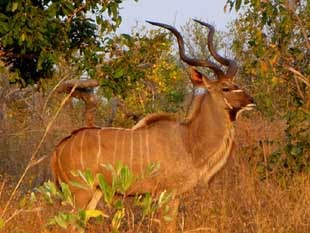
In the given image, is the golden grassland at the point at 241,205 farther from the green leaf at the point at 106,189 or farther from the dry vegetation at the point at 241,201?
the green leaf at the point at 106,189

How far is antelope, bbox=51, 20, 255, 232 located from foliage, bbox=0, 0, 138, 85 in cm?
49

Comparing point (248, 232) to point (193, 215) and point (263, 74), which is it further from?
point (263, 74)

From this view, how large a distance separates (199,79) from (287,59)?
24.7 inches

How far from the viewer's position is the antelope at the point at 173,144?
5.21m

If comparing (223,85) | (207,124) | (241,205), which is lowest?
(241,205)

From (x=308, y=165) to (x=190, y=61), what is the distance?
111 cm

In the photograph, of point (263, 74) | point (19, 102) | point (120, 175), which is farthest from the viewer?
point (19, 102)

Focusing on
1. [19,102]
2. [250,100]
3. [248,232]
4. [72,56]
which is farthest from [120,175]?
[19,102]

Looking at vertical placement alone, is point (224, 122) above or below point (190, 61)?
below

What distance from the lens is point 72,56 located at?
19.1 ft

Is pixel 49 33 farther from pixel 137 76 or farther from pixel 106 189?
pixel 106 189

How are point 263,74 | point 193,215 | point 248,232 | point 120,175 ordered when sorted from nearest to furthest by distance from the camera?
point 120,175, point 248,232, point 193,215, point 263,74

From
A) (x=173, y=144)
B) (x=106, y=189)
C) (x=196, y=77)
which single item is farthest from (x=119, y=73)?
(x=106, y=189)

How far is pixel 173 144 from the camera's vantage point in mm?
5398
